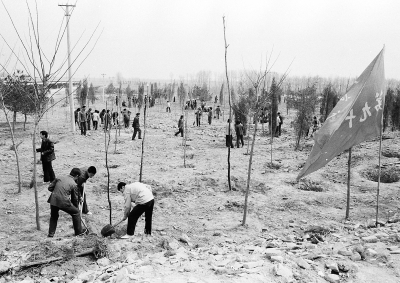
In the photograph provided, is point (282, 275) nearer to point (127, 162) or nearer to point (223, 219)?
point (223, 219)

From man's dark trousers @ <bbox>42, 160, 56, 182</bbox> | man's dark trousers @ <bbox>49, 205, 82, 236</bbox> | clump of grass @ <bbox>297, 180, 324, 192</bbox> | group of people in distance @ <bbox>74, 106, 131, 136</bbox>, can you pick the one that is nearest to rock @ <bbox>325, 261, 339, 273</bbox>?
man's dark trousers @ <bbox>49, 205, 82, 236</bbox>

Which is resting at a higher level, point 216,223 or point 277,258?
point 277,258

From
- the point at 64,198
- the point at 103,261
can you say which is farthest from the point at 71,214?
the point at 103,261

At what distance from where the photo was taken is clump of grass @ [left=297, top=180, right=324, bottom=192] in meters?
9.37

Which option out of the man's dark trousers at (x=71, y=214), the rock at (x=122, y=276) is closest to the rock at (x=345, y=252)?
the rock at (x=122, y=276)

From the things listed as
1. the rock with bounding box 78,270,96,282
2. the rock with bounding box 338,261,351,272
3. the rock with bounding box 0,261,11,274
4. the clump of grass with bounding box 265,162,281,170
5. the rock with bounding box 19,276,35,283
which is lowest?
the clump of grass with bounding box 265,162,281,170

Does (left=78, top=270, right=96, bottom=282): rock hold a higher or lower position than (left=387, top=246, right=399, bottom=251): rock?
lower

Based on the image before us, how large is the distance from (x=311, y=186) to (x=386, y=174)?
8.44 feet

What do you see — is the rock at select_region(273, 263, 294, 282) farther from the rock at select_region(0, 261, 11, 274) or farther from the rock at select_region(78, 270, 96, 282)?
the rock at select_region(0, 261, 11, 274)

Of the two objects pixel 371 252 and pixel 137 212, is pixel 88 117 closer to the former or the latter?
pixel 137 212

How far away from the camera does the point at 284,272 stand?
3906mm

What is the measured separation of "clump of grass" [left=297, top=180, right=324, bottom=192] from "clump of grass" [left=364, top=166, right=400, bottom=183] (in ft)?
6.15

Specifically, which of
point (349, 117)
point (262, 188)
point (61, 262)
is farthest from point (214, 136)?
point (61, 262)

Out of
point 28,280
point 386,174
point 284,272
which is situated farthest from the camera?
point 386,174
